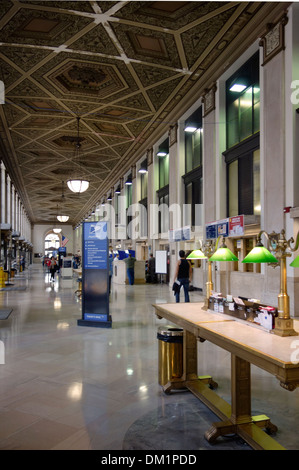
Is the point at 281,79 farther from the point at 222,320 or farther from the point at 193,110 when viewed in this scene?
the point at 222,320

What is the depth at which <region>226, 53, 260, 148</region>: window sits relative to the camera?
10.3 m

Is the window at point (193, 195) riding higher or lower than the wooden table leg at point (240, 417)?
higher

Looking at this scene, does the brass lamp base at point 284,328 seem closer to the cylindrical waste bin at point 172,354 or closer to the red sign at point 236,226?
the cylindrical waste bin at point 172,354

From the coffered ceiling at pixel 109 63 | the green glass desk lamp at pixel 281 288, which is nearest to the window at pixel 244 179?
the coffered ceiling at pixel 109 63

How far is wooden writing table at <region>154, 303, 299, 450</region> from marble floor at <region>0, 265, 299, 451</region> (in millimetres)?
114

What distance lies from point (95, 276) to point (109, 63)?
22.2 ft

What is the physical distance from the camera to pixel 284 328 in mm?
2877

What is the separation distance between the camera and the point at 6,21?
845 centimetres

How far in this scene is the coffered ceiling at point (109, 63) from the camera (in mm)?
8406

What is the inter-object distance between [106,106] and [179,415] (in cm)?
1256

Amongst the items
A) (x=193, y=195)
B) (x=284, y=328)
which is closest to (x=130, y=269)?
(x=193, y=195)

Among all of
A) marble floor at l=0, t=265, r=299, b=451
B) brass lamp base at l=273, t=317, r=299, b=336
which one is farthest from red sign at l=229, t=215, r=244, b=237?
brass lamp base at l=273, t=317, r=299, b=336

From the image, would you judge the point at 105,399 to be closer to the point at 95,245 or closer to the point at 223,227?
the point at 95,245

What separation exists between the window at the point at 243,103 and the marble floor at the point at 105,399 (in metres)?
7.26
